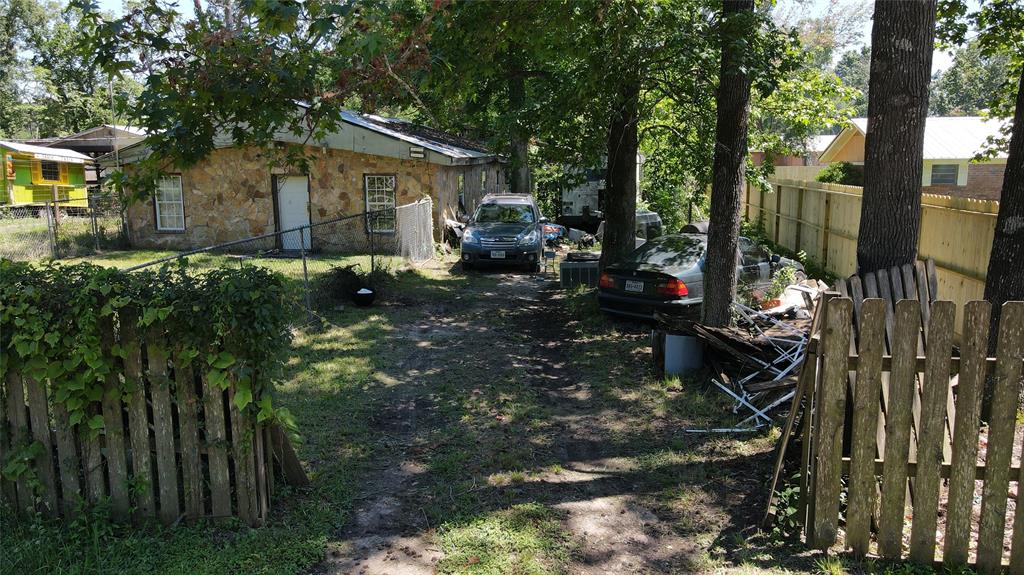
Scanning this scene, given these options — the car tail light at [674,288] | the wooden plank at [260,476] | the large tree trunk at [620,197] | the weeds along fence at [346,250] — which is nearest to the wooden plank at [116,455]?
the wooden plank at [260,476]

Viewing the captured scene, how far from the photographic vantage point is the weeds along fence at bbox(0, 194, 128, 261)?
1644 centimetres

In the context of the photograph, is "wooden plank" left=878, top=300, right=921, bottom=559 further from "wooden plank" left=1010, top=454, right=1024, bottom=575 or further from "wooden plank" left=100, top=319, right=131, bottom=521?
"wooden plank" left=100, top=319, right=131, bottom=521

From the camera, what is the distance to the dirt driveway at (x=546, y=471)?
4.40 m

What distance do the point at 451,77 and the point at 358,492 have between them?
14.6ft

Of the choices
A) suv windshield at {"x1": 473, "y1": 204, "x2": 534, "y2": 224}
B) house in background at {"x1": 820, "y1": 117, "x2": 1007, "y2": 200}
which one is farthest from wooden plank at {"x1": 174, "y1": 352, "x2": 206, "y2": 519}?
house in background at {"x1": 820, "y1": 117, "x2": 1007, "y2": 200}

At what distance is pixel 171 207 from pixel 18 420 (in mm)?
18133

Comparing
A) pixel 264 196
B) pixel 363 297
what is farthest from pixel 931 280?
pixel 264 196

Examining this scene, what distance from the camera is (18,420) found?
14.7 ft

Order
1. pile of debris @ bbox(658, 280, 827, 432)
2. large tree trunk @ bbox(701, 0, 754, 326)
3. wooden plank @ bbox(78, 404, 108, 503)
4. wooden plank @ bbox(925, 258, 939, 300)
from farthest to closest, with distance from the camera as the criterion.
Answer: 1. large tree trunk @ bbox(701, 0, 754, 326)
2. pile of debris @ bbox(658, 280, 827, 432)
3. wooden plank @ bbox(925, 258, 939, 300)
4. wooden plank @ bbox(78, 404, 108, 503)

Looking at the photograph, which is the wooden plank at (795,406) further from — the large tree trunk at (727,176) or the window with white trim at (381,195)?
the window with white trim at (381,195)

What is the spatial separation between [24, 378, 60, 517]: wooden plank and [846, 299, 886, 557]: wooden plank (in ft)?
15.5

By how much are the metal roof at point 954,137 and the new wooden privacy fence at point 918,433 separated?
80.9 ft

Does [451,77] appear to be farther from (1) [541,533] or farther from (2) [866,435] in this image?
(2) [866,435]

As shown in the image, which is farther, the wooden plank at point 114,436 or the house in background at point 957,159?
the house in background at point 957,159
